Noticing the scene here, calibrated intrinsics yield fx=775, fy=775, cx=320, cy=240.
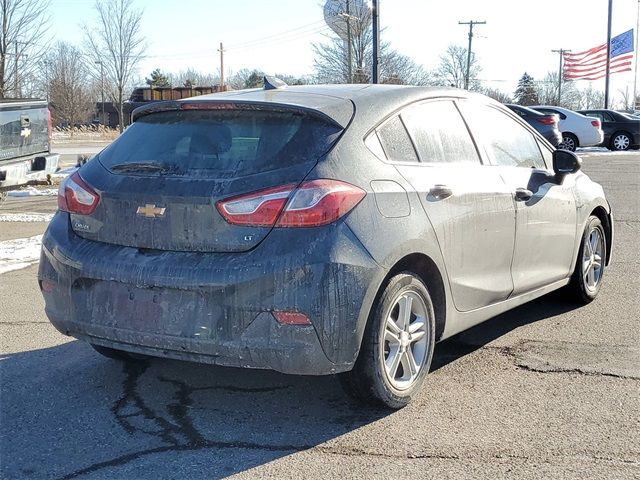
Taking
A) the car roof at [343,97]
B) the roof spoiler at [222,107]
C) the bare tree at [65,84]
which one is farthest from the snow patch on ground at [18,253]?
the bare tree at [65,84]

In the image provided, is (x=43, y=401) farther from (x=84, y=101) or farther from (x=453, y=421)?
(x=84, y=101)

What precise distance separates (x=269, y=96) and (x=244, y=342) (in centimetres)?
138

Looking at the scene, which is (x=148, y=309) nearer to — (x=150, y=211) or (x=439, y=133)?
(x=150, y=211)

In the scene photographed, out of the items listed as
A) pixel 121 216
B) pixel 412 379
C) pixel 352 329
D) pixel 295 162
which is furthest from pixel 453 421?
pixel 121 216

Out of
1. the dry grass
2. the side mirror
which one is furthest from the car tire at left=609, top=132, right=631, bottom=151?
the side mirror

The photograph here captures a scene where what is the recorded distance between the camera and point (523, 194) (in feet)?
15.9

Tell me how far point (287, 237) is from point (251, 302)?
328mm

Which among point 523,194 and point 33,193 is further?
point 33,193

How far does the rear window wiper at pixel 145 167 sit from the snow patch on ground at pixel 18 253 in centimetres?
394

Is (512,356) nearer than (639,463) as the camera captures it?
No

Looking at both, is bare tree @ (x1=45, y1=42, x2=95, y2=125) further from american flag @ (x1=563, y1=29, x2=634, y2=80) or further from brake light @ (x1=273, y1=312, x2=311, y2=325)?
brake light @ (x1=273, y1=312, x2=311, y2=325)

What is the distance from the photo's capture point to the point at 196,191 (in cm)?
359

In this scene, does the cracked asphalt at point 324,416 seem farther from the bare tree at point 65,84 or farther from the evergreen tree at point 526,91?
the evergreen tree at point 526,91

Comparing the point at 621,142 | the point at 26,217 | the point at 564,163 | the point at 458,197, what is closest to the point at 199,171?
the point at 458,197
